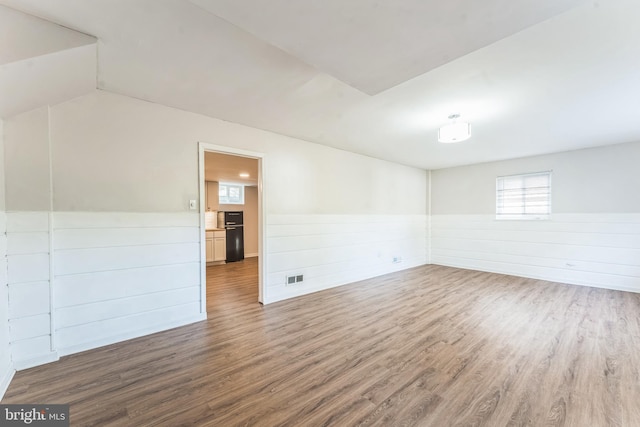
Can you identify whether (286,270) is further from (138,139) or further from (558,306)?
(558,306)

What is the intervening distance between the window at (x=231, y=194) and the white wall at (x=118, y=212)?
4.67 metres

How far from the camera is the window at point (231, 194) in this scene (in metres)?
7.96

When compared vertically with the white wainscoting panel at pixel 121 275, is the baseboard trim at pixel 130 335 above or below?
below

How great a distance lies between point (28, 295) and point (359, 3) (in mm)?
3373

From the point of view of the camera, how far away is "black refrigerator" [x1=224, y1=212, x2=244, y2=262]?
718 centimetres

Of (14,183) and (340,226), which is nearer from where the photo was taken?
(14,183)

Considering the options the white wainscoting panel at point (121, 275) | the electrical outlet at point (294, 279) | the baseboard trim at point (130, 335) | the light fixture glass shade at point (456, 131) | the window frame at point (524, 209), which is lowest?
the baseboard trim at point (130, 335)

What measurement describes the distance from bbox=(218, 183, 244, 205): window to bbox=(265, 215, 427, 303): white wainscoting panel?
15.3ft

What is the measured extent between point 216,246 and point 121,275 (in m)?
4.20

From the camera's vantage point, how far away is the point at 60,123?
2344 millimetres

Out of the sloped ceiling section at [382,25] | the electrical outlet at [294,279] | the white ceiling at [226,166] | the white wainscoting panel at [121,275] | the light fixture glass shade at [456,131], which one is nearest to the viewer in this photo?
the sloped ceiling section at [382,25]

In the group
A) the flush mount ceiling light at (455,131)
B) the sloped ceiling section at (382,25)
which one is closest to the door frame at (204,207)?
the sloped ceiling section at (382,25)

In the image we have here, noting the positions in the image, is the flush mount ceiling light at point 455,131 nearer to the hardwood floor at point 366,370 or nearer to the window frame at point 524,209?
the hardwood floor at point 366,370

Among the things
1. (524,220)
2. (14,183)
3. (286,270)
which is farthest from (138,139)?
(524,220)
